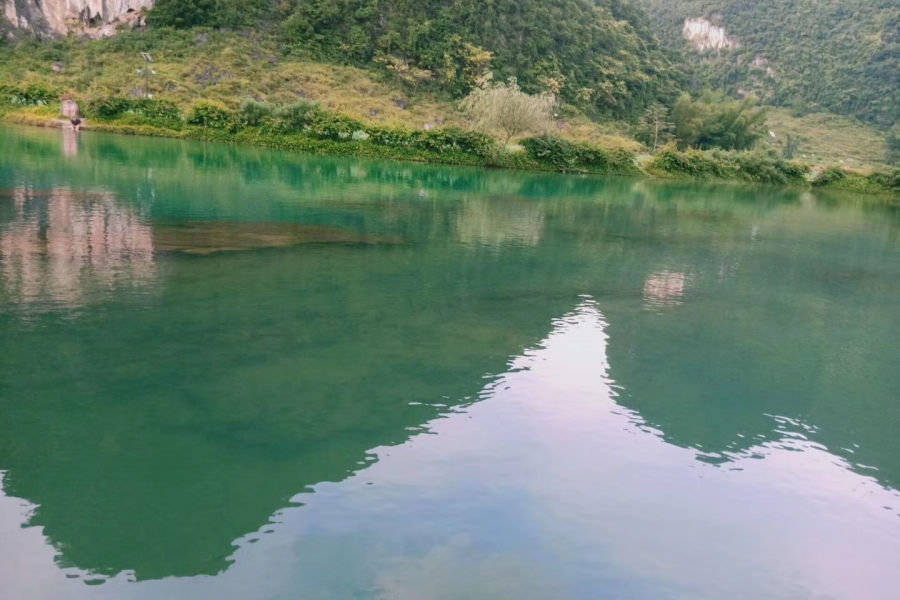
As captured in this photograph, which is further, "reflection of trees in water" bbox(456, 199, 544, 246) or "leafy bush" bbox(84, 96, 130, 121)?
"leafy bush" bbox(84, 96, 130, 121)

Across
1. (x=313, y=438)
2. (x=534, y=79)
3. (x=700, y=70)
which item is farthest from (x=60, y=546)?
(x=700, y=70)

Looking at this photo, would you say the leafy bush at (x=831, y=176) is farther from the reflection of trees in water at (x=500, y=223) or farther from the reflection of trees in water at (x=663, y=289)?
the reflection of trees in water at (x=663, y=289)

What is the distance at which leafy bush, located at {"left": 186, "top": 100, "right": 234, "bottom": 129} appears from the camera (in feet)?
147

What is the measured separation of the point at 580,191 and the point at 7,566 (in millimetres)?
31446

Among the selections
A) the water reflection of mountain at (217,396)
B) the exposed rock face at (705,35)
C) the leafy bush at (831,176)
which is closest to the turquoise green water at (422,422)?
the water reflection of mountain at (217,396)

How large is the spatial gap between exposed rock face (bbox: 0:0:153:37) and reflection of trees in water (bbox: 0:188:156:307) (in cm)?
6458

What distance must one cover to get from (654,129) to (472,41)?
2445cm

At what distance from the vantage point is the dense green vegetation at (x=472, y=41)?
73.5 meters

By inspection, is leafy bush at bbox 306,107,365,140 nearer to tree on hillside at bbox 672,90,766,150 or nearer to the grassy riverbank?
the grassy riverbank

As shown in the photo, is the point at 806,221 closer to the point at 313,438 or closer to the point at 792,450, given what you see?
the point at 792,450

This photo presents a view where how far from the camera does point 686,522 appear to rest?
561 centimetres

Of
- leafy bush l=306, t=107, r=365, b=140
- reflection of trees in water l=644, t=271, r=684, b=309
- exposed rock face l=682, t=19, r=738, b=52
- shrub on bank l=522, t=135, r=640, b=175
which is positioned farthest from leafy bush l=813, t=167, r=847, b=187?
exposed rock face l=682, t=19, r=738, b=52

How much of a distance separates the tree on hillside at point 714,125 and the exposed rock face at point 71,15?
5760 centimetres

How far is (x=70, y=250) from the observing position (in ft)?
38.8
